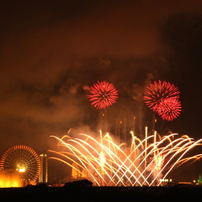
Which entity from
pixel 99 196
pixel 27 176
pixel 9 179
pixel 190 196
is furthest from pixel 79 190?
pixel 27 176

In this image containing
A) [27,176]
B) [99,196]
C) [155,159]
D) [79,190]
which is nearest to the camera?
[99,196]

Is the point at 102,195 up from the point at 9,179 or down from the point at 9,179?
down

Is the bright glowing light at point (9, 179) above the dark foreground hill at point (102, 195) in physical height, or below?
above

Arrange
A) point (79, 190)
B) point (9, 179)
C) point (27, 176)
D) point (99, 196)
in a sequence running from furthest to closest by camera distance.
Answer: point (27, 176) < point (9, 179) < point (79, 190) < point (99, 196)

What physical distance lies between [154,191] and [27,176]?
5589cm

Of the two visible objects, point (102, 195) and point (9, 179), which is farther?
point (9, 179)

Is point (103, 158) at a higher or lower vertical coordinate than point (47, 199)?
higher

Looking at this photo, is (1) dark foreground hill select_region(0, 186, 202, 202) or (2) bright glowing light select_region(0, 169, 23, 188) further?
(2) bright glowing light select_region(0, 169, 23, 188)

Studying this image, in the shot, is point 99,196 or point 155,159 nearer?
point 99,196

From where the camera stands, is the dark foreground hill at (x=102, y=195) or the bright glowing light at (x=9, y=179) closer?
the dark foreground hill at (x=102, y=195)

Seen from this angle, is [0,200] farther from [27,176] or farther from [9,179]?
[27,176]

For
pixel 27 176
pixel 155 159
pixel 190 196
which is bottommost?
pixel 190 196

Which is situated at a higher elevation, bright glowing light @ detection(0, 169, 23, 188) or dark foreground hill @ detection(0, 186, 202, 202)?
bright glowing light @ detection(0, 169, 23, 188)

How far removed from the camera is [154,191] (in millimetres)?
63156
